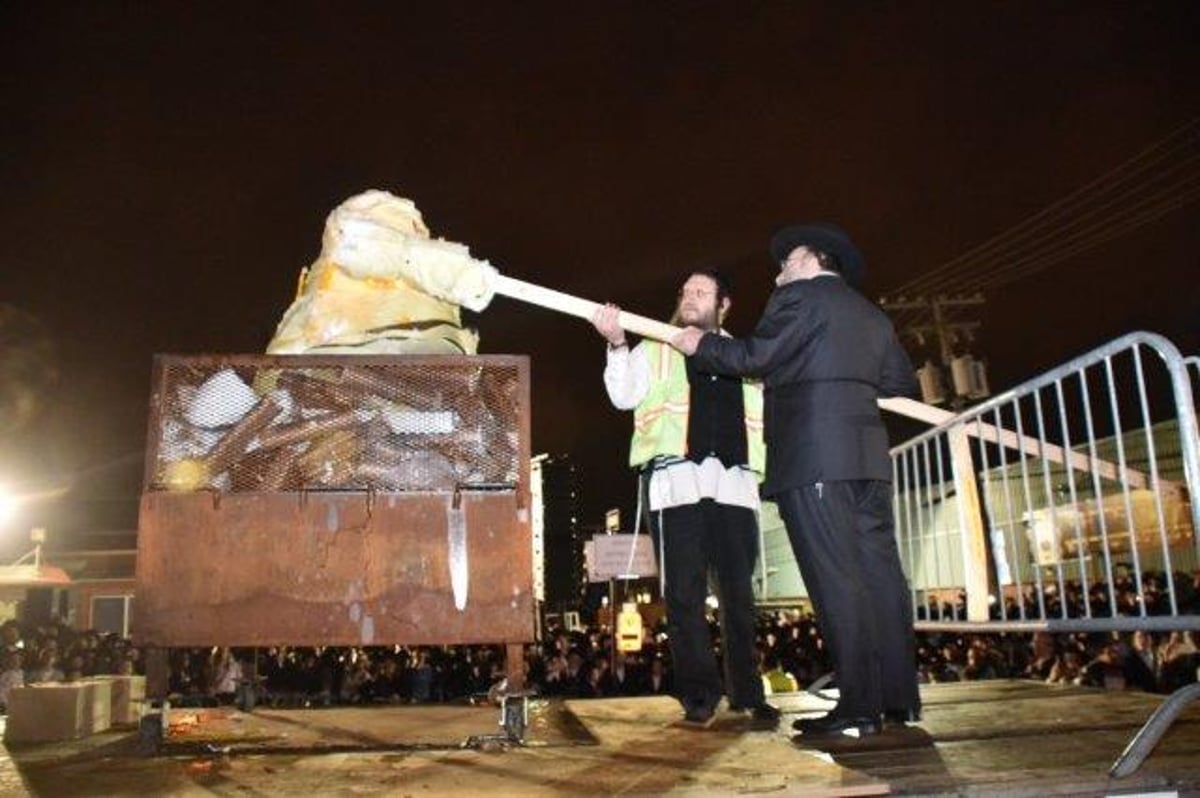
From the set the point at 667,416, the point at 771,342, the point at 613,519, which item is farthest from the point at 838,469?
the point at 613,519

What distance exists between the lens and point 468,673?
16250 millimetres

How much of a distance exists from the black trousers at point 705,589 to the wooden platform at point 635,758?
24 centimetres

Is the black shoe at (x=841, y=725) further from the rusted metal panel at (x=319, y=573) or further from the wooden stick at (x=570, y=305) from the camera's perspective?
the wooden stick at (x=570, y=305)

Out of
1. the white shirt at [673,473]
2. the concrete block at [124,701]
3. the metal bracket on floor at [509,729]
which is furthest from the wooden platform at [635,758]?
the white shirt at [673,473]

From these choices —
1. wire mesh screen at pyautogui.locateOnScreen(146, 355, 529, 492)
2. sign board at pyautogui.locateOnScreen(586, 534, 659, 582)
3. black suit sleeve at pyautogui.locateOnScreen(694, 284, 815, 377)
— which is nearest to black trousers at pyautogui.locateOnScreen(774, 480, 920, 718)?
black suit sleeve at pyautogui.locateOnScreen(694, 284, 815, 377)

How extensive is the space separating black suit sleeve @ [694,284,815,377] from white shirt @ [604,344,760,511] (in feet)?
2.88

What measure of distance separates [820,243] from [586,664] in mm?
13057

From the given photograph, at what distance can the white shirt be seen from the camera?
15.1 feet

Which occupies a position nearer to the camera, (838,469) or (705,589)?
(838,469)

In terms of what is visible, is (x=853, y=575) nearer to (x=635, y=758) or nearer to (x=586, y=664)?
(x=635, y=758)

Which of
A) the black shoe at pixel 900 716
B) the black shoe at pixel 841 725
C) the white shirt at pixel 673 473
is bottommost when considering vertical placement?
the black shoe at pixel 900 716

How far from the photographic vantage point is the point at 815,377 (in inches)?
149

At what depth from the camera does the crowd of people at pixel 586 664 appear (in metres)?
11.0

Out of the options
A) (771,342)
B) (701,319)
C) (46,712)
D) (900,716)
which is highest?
(701,319)
